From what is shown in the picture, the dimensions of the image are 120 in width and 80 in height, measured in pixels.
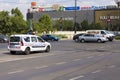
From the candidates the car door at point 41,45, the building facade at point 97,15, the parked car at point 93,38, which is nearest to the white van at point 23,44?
the car door at point 41,45

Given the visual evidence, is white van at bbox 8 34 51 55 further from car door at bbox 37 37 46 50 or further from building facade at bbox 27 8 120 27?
building facade at bbox 27 8 120 27

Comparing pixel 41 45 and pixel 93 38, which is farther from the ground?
pixel 41 45

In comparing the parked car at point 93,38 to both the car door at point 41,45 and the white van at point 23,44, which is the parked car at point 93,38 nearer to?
the car door at point 41,45

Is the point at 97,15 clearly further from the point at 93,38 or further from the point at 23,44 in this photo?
the point at 23,44

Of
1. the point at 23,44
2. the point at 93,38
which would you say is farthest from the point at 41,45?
the point at 93,38

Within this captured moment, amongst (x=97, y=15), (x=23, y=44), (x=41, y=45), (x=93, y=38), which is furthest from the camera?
(x=97, y=15)

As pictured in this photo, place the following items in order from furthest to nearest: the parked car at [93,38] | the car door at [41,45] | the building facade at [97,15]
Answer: the building facade at [97,15] → the parked car at [93,38] → the car door at [41,45]

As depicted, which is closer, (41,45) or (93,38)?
(41,45)


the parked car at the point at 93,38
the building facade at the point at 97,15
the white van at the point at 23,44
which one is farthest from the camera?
the building facade at the point at 97,15

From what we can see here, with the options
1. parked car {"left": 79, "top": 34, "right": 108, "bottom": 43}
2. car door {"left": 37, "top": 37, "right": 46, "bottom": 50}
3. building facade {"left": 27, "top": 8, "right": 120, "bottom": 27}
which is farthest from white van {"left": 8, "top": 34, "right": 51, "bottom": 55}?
building facade {"left": 27, "top": 8, "right": 120, "bottom": 27}

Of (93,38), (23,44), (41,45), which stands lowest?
(93,38)

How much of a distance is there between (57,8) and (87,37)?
141 metres

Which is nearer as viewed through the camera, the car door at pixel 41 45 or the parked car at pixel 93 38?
the car door at pixel 41 45

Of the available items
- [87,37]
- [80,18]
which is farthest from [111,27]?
[87,37]
